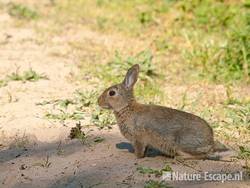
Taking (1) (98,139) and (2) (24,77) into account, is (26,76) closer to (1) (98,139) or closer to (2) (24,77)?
(2) (24,77)

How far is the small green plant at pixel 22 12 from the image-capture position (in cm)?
943

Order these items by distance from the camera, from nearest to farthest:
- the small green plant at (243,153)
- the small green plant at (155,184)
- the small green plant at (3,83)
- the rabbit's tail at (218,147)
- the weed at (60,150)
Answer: the small green plant at (155,184) → the rabbit's tail at (218,147) → the small green plant at (243,153) → the weed at (60,150) → the small green plant at (3,83)

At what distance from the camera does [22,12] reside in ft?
31.2

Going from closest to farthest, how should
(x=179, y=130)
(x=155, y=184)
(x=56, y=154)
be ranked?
(x=155, y=184) < (x=179, y=130) < (x=56, y=154)

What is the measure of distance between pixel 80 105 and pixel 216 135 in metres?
1.46

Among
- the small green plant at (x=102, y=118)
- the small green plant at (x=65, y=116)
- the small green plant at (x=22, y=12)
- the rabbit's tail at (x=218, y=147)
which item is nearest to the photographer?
the rabbit's tail at (x=218, y=147)

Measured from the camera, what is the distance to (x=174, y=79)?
7.23 metres

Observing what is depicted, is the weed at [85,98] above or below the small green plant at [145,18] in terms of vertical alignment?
below

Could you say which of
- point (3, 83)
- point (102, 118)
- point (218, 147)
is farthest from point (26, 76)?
point (218, 147)

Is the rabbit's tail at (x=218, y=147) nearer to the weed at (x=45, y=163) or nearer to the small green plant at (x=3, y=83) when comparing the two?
the weed at (x=45, y=163)

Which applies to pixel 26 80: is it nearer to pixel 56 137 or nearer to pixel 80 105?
pixel 80 105

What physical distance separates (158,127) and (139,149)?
0.87ft

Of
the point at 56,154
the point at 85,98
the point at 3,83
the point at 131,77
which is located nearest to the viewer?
the point at 56,154

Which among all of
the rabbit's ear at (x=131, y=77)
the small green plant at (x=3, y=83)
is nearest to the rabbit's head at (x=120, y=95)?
the rabbit's ear at (x=131, y=77)
